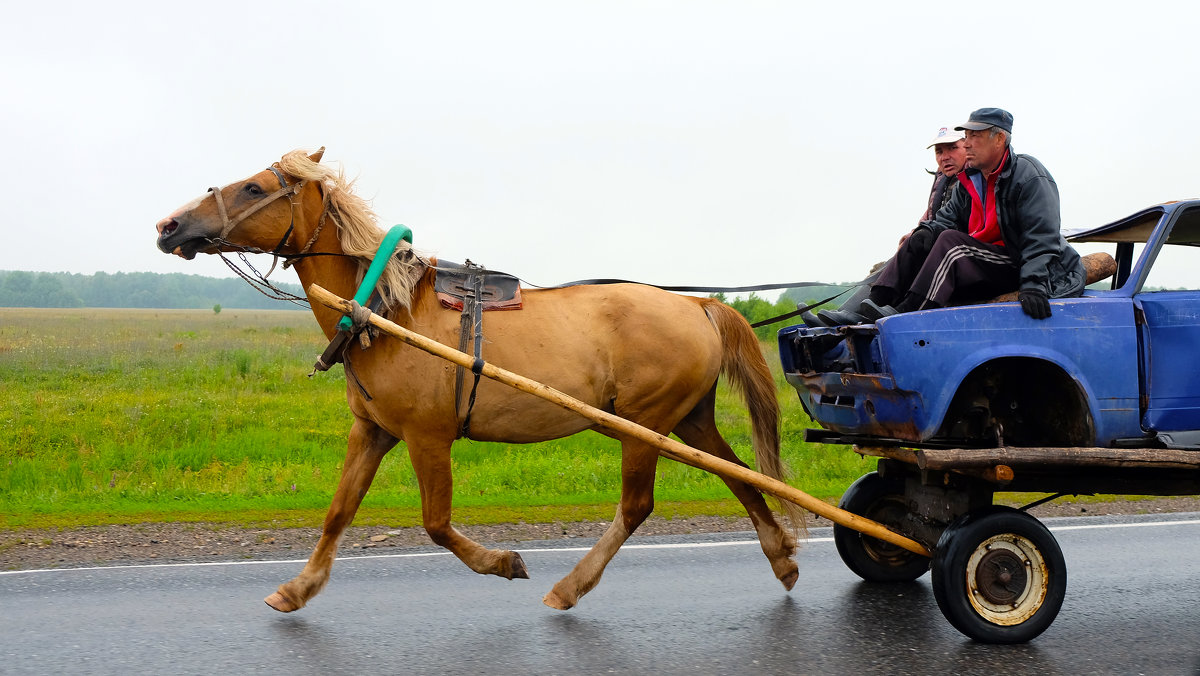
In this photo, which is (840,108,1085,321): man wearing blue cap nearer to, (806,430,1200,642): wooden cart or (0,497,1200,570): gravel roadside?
(806,430,1200,642): wooden cart

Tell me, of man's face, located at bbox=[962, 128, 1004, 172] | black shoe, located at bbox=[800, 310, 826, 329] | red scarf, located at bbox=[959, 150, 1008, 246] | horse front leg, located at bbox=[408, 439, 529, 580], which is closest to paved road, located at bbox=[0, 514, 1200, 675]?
horse front leg, located at bbox=[408, 439, 529, 580]

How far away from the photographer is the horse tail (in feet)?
19.5

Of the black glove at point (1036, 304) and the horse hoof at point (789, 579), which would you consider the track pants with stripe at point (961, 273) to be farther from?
the horse hoof at point (789, 579)

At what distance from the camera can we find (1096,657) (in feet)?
13.9

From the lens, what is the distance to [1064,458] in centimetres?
439

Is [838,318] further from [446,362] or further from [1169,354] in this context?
[446,362]

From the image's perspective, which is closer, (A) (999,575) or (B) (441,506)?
(A) (999,575)

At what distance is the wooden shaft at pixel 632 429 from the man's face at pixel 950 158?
81.4 inches

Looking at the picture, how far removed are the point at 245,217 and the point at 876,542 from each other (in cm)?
388

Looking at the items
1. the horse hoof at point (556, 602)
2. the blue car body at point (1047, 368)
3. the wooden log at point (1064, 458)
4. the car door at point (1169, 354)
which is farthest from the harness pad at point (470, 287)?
the car door at point (1169, 354)

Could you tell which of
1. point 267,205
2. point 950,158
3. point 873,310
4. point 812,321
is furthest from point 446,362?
point 950,158

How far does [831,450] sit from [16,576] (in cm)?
846

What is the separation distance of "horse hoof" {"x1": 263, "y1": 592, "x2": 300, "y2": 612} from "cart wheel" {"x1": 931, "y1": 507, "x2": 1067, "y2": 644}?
3.10 m

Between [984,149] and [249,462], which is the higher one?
[984,149]
